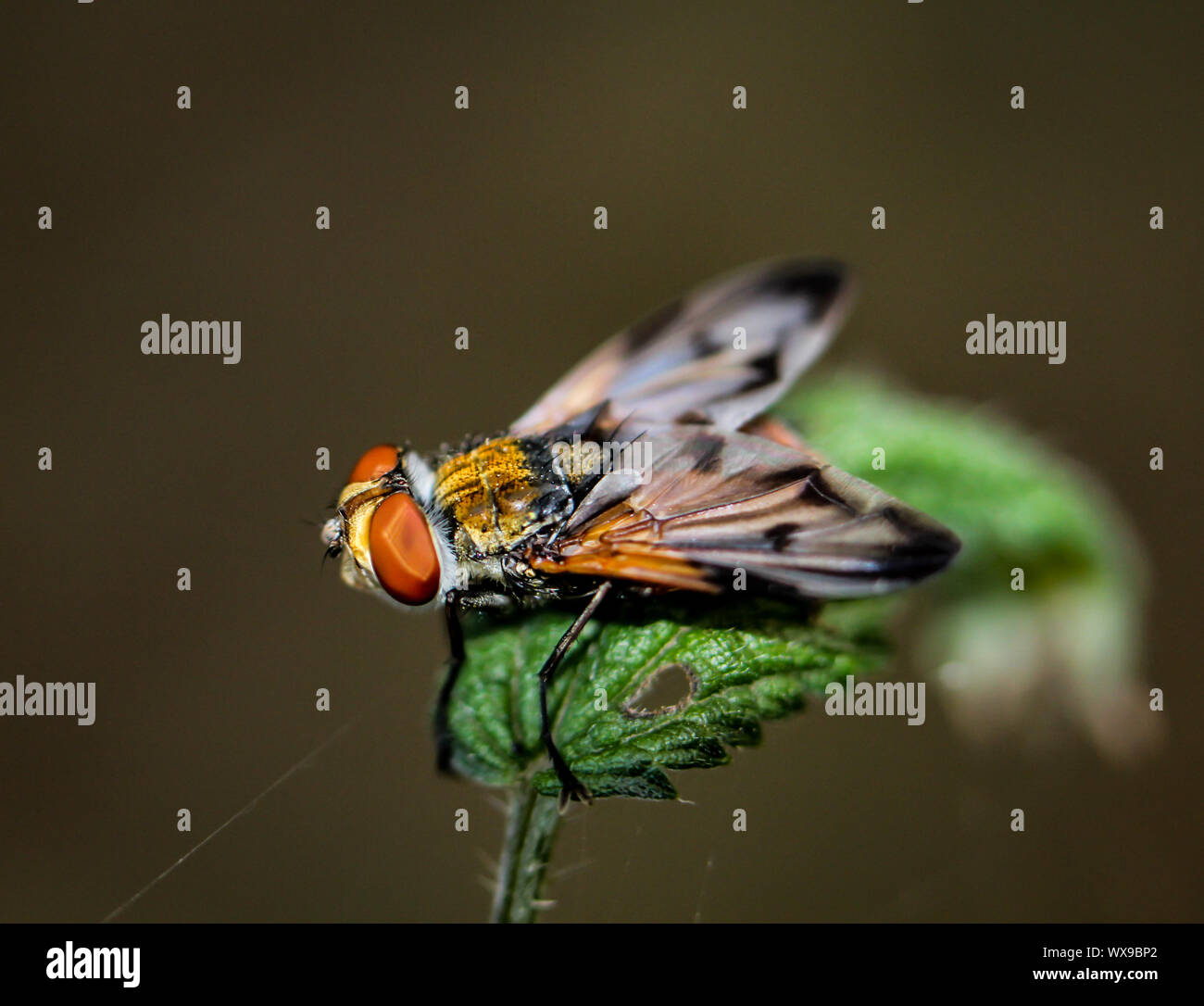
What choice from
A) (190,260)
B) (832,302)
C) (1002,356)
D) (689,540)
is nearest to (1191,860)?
(1002,356)

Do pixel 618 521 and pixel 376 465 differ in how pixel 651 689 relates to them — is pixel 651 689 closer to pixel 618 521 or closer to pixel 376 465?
pixel 618 521

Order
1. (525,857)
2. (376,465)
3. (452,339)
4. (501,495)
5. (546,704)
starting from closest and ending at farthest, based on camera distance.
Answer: (525,857), (546,704), (501,495), (376,465), (452,339)

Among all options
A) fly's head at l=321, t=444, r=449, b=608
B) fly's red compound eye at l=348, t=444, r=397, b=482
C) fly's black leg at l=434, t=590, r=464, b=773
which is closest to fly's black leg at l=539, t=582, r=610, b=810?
fly's black leg at l=434, t=590, r=464, b=773

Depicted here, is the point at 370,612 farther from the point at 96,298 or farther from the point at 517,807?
the point at 517,807

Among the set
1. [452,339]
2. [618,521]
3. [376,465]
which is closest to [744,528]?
[618,521]

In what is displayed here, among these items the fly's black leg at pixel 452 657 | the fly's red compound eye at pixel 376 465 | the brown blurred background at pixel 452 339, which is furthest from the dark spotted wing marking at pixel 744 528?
the brown blurred background at pixel 452 339

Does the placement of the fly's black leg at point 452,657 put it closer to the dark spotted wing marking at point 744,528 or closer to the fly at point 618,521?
the fly at point 618,521
